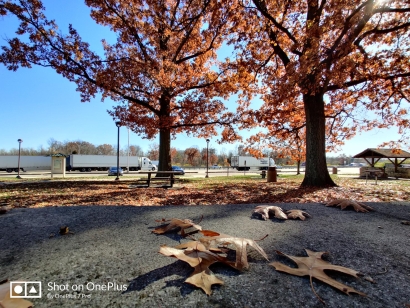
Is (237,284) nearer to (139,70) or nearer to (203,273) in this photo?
(203,273)

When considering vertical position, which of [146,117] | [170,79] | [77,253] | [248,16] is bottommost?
[77,253]

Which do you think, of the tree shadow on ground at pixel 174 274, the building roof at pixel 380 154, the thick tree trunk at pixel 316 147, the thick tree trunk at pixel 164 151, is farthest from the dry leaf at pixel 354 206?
the building roof at pixel 380 154

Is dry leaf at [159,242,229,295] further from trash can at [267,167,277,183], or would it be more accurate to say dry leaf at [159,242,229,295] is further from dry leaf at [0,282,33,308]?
trash can at [267,167,277,183]

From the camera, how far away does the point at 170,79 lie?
42.2 ft

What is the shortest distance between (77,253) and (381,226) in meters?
4.18

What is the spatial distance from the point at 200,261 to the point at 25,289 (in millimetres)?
1352

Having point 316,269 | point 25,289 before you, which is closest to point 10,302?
point 25,289

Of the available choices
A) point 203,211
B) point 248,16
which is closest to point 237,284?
point 203,211

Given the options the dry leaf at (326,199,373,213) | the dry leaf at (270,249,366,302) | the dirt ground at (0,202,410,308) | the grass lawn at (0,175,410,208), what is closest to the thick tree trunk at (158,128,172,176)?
the grass lawn at (0,175,410,208)

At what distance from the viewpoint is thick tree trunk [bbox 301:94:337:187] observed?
912 cm

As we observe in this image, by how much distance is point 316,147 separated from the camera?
936 centimetres

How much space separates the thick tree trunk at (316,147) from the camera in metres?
9.12

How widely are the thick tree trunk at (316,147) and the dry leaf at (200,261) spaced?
27.3ft

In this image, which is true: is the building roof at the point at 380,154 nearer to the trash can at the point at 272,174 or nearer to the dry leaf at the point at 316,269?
the trash can at the point at 272,174
